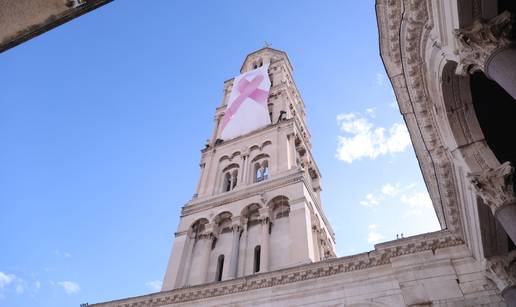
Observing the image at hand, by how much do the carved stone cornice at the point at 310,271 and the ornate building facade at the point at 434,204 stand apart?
4 centimetres

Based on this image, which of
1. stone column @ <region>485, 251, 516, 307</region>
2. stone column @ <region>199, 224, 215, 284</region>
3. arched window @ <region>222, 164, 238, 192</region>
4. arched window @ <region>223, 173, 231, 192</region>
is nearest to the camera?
stone column @ <region>485, 251, 516, 307</region>

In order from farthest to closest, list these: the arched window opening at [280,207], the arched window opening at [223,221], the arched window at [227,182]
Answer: the arched window at [227,182] < the arched window opening at [223,221] < the arched window opening at [280,207]

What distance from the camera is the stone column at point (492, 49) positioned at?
520 centimetres

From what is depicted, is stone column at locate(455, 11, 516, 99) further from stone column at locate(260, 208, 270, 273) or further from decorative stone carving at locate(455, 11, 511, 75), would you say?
stone column at locate(260, 208, 270, 273)

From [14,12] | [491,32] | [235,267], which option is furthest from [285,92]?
[14,12]

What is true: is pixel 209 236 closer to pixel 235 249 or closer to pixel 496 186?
pixel 235 249

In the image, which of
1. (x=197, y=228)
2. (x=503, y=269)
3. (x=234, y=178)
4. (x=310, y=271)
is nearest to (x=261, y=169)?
(x=234, y=178)

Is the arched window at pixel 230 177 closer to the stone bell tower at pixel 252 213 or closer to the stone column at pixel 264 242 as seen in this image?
the stone bell tower at pixel 252 213

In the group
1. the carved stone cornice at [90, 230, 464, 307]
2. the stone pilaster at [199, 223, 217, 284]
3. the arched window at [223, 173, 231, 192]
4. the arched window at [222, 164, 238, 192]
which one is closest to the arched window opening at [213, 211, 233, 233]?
the stone pilaster at [199, 223, 217, 284]

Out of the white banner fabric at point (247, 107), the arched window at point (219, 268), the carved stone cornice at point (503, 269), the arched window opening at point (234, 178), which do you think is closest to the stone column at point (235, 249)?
the arched window at point (219, 268)

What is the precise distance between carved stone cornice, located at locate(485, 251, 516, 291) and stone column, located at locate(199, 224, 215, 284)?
13.5m

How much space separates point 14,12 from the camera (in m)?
2.28

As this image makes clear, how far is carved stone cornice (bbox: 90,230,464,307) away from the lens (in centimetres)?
1288

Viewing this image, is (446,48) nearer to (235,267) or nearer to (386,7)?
(386,7)
